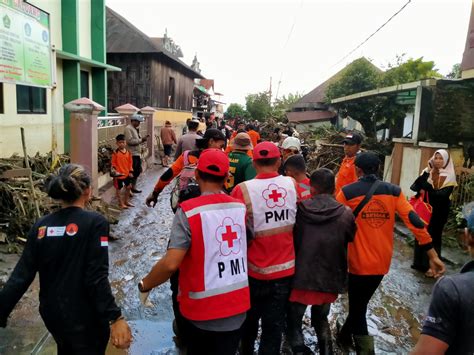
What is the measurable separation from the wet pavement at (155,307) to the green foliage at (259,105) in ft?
116

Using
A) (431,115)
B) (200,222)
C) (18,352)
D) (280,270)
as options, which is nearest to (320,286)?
(280,270)

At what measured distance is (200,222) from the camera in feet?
7.56

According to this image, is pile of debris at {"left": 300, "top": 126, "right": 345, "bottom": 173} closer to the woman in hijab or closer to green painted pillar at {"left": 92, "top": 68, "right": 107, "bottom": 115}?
the woman in hijab

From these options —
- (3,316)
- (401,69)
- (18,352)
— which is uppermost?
(401,69)

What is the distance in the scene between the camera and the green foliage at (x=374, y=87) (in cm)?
1420

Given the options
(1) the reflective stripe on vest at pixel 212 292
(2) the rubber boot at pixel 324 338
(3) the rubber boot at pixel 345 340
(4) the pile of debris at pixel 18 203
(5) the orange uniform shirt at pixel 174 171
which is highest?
(5) the orange uniform shirt at pixel 174 171

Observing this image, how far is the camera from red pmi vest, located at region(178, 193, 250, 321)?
232 cm

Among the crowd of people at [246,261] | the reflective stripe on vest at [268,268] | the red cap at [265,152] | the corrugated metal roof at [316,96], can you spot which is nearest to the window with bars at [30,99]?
the crowd of people at [246,261]

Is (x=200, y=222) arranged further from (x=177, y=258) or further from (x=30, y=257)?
(x=30, y=257)

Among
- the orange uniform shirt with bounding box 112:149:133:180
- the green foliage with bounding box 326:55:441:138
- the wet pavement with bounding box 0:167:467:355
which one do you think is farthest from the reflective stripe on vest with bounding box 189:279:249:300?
the green foliage with bounding box 326:55:441:138

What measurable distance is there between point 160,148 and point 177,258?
54.7 feet

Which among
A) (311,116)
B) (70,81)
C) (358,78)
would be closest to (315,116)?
(311,116)

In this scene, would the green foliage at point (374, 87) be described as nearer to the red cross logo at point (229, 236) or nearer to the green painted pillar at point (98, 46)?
the green painted pillar at point (98, 46)

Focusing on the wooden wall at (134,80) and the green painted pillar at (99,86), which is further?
the wooden wall at (134,80)
